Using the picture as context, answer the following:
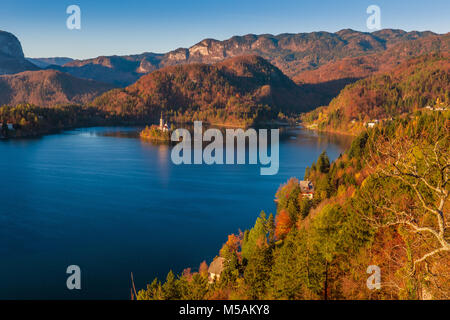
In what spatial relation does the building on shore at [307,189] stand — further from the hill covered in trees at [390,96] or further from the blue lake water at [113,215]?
the hill covered in trees at [390,96]

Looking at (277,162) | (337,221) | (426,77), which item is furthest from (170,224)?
(426,77)

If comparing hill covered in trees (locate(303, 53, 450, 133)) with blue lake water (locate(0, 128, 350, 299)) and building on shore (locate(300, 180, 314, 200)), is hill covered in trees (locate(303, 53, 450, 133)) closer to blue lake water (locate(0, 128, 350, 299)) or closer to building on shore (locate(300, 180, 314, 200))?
blue lake water (locate(0, 128, 350, 299))

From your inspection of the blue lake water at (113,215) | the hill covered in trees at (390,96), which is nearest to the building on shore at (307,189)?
the blue lake water at (113,215)

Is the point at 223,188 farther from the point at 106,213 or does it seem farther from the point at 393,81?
A: the point at 393,81

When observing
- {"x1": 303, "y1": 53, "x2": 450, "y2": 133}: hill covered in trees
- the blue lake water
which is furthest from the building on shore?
{"x1": 303, "y1": 53, "x2": 450, "y2": 133}: hill covered in trees

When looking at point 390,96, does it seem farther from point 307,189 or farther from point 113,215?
point 113,215

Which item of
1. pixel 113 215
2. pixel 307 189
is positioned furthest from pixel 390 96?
pixel 113 215
